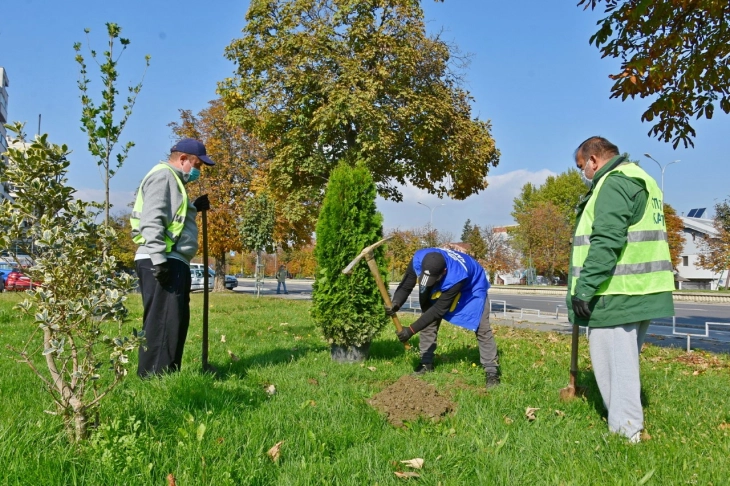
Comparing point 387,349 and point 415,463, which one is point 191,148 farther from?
point 387,349

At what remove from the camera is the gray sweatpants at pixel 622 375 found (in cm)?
349

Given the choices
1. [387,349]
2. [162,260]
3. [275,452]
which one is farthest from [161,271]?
[387,349]

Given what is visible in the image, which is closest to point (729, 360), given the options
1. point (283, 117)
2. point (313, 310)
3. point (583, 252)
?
point (583, 252)

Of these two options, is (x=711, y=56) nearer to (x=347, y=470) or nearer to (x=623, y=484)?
(x=623, y=484)

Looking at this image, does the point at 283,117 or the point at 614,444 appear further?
the point at 283,117

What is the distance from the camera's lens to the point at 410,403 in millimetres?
3957

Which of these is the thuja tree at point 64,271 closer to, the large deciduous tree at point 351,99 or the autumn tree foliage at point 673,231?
the large deciduous tree at point 351,99

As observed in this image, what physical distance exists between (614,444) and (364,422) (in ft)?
5.33

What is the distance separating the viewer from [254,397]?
13.4 ft

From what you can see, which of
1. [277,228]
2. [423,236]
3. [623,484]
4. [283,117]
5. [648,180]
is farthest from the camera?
[423,236]

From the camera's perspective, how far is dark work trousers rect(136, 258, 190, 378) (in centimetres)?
452

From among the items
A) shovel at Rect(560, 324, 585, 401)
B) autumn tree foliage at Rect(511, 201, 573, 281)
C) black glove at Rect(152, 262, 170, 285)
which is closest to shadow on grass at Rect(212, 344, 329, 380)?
black glove at Rect(152, 262, 170, 285)

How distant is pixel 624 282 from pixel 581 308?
0.33m

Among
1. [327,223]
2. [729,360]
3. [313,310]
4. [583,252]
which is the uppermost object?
[327,223]
